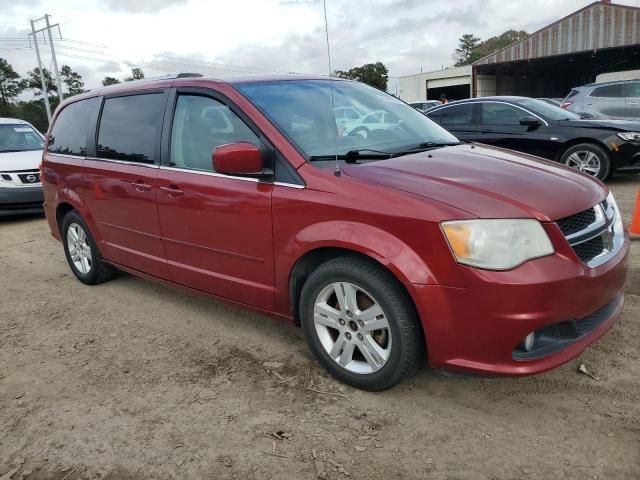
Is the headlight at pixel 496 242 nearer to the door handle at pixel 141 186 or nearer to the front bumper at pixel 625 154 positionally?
the door handle at pixel 141 186

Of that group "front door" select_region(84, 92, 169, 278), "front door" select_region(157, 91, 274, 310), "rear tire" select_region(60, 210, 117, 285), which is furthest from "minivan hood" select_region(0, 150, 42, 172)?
"front door" select_region(157, 91, 274, 310)

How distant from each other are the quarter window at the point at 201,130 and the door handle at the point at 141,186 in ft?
0.96

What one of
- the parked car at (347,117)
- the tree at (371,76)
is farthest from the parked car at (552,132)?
the parked car at (347,117)

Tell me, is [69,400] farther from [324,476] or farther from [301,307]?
[324,476]

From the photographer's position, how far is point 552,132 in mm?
8031

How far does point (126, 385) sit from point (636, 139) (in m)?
7.73

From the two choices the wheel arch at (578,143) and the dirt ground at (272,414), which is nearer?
the dirt ground at (272,414)

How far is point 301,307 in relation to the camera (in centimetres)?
294

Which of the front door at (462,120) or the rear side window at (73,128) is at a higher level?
the rear side window at (73,128)

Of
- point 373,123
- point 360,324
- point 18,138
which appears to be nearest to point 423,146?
point 373,123

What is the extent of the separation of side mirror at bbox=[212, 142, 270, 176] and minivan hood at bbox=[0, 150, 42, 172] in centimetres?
659

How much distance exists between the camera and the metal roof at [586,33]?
2597 cm

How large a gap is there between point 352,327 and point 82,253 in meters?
3.17

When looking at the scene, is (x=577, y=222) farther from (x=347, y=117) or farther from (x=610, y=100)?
(x=610, y=100)
